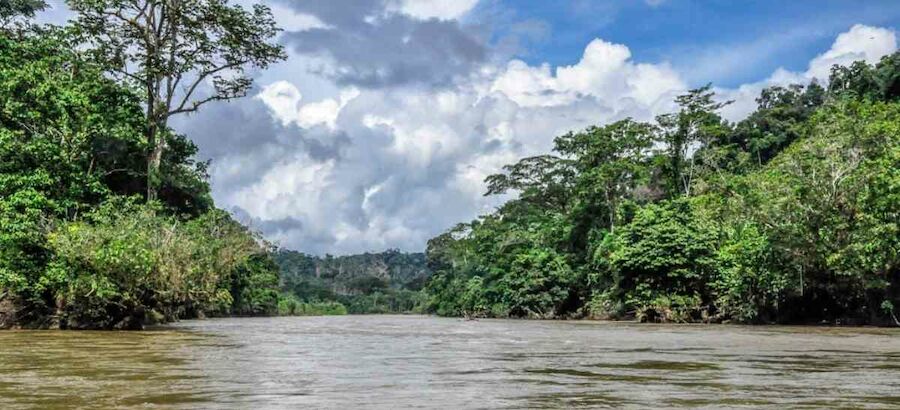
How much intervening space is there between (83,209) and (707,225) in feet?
90.4

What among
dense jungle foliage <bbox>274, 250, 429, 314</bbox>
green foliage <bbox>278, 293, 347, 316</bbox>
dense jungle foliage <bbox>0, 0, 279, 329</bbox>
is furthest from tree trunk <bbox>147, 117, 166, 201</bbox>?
dense jungle foliage <bbox>274, 250, 429, 314</bbox>

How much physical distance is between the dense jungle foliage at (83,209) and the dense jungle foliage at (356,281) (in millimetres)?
58603

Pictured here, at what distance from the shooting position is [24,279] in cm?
2319

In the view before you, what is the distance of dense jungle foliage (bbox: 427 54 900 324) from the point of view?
27328 millimetres

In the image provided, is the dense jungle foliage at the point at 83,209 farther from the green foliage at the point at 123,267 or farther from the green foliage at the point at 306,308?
the green foliage at the point at 306,308

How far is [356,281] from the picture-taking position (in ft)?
386

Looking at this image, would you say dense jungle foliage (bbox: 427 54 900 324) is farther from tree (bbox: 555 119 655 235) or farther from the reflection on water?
the reflection on water

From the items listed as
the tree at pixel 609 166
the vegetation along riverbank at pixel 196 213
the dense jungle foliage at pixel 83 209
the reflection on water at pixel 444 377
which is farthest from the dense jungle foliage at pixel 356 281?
the reflection on water at pixel 444 377

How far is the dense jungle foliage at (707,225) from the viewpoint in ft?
89.7

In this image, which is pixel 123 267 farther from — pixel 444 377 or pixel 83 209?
pixel 444 377

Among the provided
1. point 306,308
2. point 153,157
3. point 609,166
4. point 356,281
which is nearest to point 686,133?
point 609,166

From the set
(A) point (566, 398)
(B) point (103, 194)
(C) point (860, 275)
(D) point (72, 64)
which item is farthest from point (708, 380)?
(D) point (72, 64)

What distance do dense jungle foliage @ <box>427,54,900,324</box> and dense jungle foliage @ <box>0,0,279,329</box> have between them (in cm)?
2001

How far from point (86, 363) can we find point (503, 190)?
175 feet
